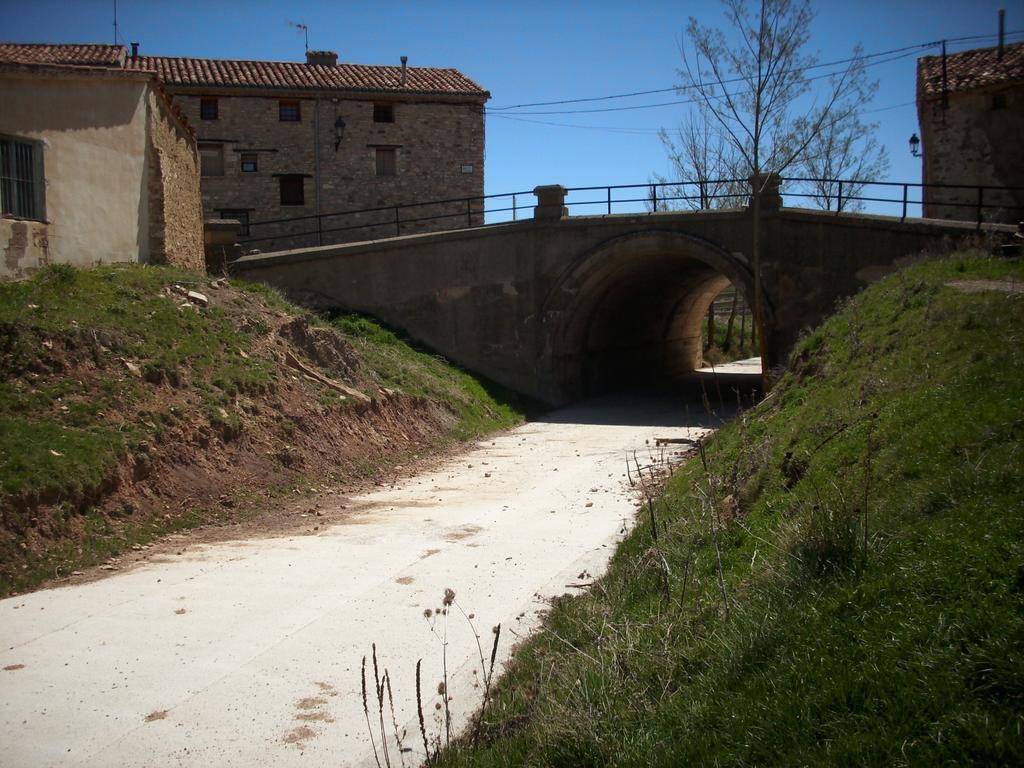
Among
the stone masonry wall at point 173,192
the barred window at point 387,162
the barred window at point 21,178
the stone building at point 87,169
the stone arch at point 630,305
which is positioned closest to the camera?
the barred window at point 21,178

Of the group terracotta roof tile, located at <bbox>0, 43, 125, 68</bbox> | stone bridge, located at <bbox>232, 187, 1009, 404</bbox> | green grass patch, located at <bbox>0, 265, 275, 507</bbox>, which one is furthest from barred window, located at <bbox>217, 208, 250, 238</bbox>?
green grass patch, located at <bbox>0, 265, 275, 507</bbox>

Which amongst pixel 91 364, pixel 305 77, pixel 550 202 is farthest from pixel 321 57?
pixel 91 364

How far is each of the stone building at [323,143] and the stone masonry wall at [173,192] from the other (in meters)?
Result: 15.0

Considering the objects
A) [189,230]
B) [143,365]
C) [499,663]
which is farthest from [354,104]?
[499,663]

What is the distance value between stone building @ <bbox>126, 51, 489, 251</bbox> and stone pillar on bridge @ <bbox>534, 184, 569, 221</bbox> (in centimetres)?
1124

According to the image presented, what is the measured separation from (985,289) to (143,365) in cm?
1141

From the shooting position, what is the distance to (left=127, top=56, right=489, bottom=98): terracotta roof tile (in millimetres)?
35656

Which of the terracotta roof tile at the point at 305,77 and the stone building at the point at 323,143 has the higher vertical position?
the terracotta roof tile at the point at 305,77

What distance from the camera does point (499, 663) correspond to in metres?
6.29

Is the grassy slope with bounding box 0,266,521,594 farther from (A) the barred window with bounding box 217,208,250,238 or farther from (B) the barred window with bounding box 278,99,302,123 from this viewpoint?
(B) the barred window with bounding box 278,99,302,123

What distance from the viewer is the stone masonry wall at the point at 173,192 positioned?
679 inches

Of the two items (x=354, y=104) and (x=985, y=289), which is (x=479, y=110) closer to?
(x=354, y=104)

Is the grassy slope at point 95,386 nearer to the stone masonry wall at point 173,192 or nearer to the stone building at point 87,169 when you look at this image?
the stone building at point 87,169

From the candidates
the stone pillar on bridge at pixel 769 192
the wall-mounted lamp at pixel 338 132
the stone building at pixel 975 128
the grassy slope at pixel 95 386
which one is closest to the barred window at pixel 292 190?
the wall-mounted lamp at pixel 338 132
